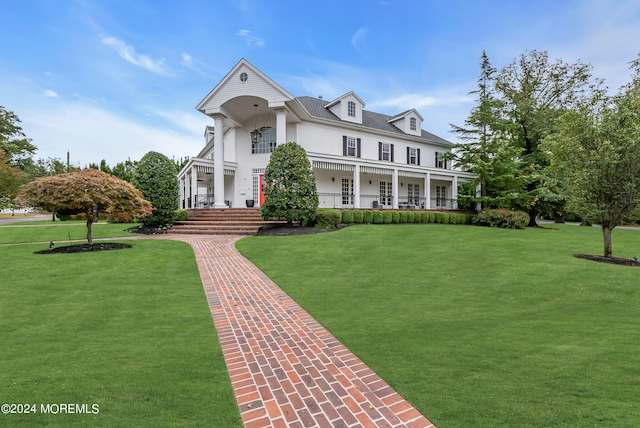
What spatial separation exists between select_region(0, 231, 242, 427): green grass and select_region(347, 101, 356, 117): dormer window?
63.1 feet

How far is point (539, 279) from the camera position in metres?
7.72

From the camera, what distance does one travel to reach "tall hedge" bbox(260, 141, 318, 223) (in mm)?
15141

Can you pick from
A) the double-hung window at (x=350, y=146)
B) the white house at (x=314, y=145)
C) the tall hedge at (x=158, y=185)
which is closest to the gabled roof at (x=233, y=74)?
the white house at (x=314, y=145)

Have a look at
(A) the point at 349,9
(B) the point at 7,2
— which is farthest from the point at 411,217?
(B) the point at 7,2

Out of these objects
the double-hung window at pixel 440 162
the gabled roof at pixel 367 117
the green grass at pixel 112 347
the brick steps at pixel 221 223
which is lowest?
the green grass at pixel 112 347

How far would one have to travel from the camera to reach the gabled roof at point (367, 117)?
912 inches

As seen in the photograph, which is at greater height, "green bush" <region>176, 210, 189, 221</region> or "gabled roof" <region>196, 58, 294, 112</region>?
"gabled roof" <region>196, 58, 294, 112</region>

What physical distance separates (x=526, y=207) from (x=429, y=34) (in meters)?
15.9

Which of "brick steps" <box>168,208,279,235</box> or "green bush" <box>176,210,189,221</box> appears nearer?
"brick steps" <box>168,208,279,235</box>

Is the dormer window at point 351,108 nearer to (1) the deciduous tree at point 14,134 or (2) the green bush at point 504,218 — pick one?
(2) the green bush at point 504,218

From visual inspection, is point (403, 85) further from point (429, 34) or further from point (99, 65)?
point (99, 65)

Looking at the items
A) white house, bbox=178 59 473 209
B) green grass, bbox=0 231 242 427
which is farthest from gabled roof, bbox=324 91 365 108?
green grass, bbox=0 231 242 427

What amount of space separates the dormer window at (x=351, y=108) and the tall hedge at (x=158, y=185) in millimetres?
13720

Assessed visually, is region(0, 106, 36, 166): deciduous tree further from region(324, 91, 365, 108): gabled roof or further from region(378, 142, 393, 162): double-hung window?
region(378, 142, 393, 162): double-hung window
